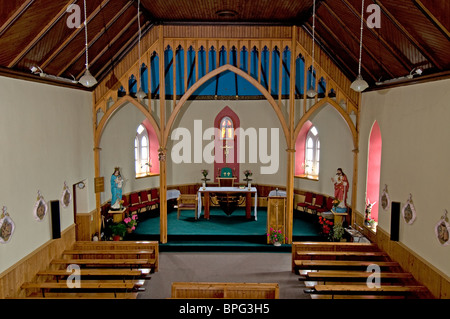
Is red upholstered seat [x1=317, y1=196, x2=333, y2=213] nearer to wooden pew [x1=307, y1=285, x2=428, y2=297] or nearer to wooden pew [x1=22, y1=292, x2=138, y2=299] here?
wooden pew [x1=307, y1=285, x2=428, y2=297]

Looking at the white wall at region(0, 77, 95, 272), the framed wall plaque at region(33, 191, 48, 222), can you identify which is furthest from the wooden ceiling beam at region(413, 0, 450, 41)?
the framed wall plaque at region(33, 191, 48, 222)

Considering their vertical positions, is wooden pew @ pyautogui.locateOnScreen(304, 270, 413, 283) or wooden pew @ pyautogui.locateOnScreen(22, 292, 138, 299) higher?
wooden pew @ pyautogui.locateOnScreen(304, 270, 413, 283)

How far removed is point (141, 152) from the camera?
54.3ft

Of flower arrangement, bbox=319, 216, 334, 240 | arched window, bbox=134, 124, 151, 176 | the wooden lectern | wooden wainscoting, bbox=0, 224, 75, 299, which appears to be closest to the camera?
wooden wainscoting, bbox=0, 224, 75, 299

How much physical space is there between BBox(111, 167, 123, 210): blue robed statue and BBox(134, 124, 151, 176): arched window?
9.51 feet

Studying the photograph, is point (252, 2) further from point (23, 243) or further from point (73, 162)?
point (23, 243)

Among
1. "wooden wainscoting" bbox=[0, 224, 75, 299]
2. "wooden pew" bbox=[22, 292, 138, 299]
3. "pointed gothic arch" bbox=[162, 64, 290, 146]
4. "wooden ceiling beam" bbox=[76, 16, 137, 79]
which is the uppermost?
"wooden ceiling beam" bbox=[76, 16, 137, 79]

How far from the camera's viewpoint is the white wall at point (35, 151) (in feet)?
24.9

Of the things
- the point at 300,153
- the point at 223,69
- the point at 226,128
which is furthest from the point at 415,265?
the point at 226,128

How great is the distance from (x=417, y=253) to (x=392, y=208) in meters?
1.32

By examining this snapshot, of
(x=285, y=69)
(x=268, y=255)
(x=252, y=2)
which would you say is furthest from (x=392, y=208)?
(x=285, y=69)

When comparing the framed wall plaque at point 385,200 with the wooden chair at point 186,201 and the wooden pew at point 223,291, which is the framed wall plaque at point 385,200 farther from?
the wooden chair at point 186,201

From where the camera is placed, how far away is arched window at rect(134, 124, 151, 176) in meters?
16.3

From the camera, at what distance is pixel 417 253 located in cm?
842
